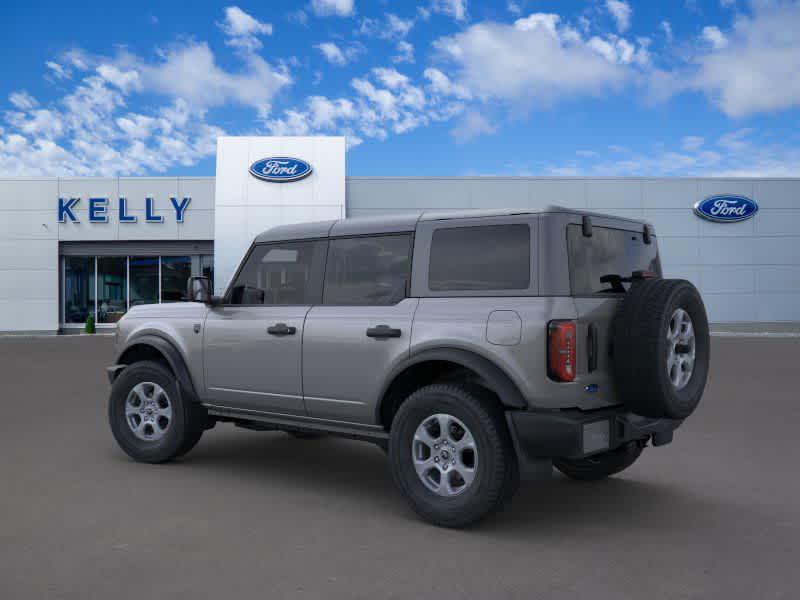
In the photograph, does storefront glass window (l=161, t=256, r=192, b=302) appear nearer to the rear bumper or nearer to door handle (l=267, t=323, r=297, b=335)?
door handle (l=267, t=323, r=297, b=335)

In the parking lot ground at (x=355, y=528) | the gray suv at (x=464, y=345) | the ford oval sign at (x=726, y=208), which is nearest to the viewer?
the parking lot ground at (x=355, y=528)

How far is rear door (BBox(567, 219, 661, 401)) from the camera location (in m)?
4.40

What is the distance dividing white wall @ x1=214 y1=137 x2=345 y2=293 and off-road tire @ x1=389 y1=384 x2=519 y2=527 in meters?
24.5

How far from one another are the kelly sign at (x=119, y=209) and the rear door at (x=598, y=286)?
27.5m

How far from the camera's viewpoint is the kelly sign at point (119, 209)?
3036 cm

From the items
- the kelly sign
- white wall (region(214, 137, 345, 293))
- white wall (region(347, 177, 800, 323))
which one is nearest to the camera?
white wall (region(214, 137, 345, 293))

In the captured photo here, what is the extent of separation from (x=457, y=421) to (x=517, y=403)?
0.41m

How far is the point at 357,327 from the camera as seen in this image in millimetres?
5105

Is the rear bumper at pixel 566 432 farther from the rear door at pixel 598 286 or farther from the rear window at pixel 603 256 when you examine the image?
the rear window at pixel 603 256

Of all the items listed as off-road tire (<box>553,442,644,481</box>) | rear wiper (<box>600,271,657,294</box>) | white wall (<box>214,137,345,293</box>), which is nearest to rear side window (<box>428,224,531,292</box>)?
rear wiper (<box>600,271,657,294</box>)

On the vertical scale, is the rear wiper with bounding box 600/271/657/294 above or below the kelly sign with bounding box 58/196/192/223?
below

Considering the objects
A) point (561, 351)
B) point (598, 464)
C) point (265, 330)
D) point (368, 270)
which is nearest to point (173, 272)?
point (265, 330)

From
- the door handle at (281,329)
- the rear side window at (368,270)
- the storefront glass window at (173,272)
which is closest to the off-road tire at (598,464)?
the rear side window at (368,270)

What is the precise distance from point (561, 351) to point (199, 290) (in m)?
3.03
